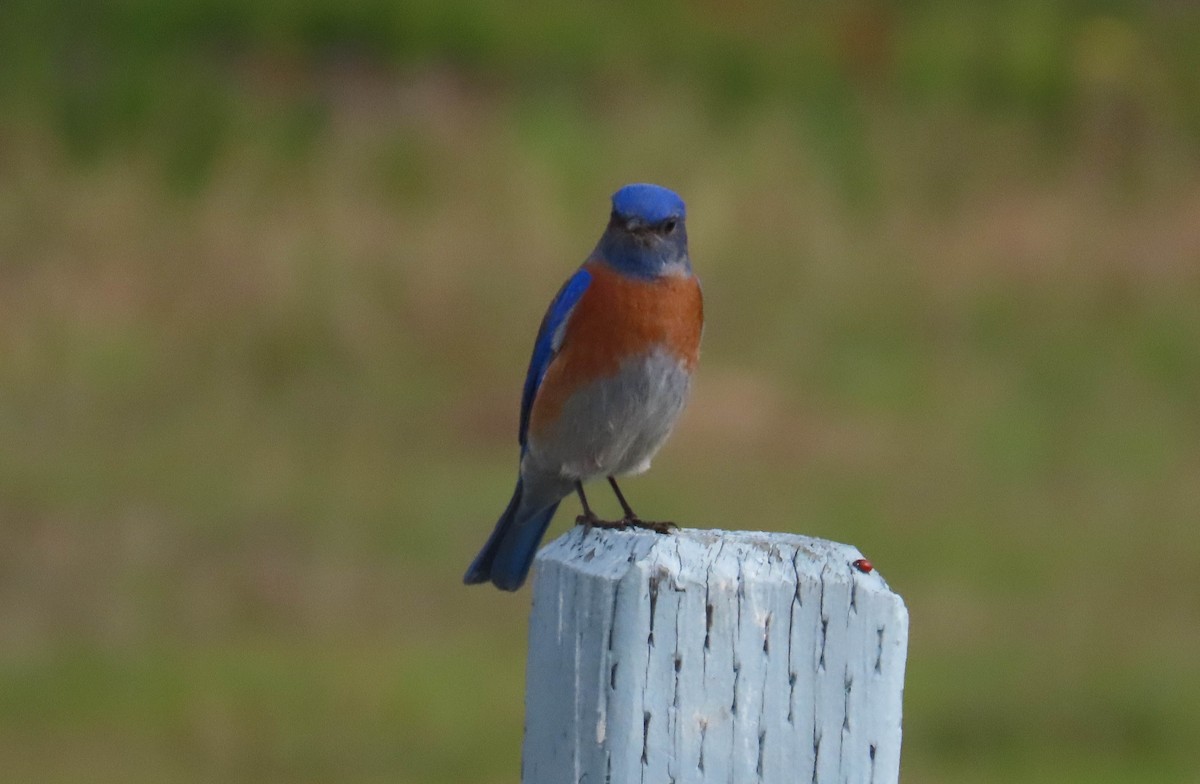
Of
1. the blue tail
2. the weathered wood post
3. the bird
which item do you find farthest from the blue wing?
the weathered wood post

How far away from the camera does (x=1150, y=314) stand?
13.3 metres

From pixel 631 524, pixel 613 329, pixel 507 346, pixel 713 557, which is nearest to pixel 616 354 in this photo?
pixel 613 329

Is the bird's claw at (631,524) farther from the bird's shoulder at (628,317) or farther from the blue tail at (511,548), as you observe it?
the bird's shoulder at (628,317)

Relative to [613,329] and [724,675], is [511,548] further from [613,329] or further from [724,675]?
[724,675]

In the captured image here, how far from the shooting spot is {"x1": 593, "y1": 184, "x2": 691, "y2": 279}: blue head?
409 centimetres

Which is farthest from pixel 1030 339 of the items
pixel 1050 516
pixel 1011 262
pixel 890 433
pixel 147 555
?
pixel 147 555

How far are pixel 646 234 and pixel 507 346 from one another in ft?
24.5

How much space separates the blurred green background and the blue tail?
249cm

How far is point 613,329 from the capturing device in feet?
13.7

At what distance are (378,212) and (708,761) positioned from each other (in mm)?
10729

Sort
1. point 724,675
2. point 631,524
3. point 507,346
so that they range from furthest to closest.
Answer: point 507,346 → point 631,524 → point 724,675

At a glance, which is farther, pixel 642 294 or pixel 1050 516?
pixel 1050 516

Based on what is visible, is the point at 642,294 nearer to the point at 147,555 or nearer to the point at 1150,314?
the point at 147,555

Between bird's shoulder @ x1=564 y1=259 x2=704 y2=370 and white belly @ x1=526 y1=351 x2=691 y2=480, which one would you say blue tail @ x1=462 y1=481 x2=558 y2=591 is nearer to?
white belly @ x1=526 y1=351 x2=691 y2=480
